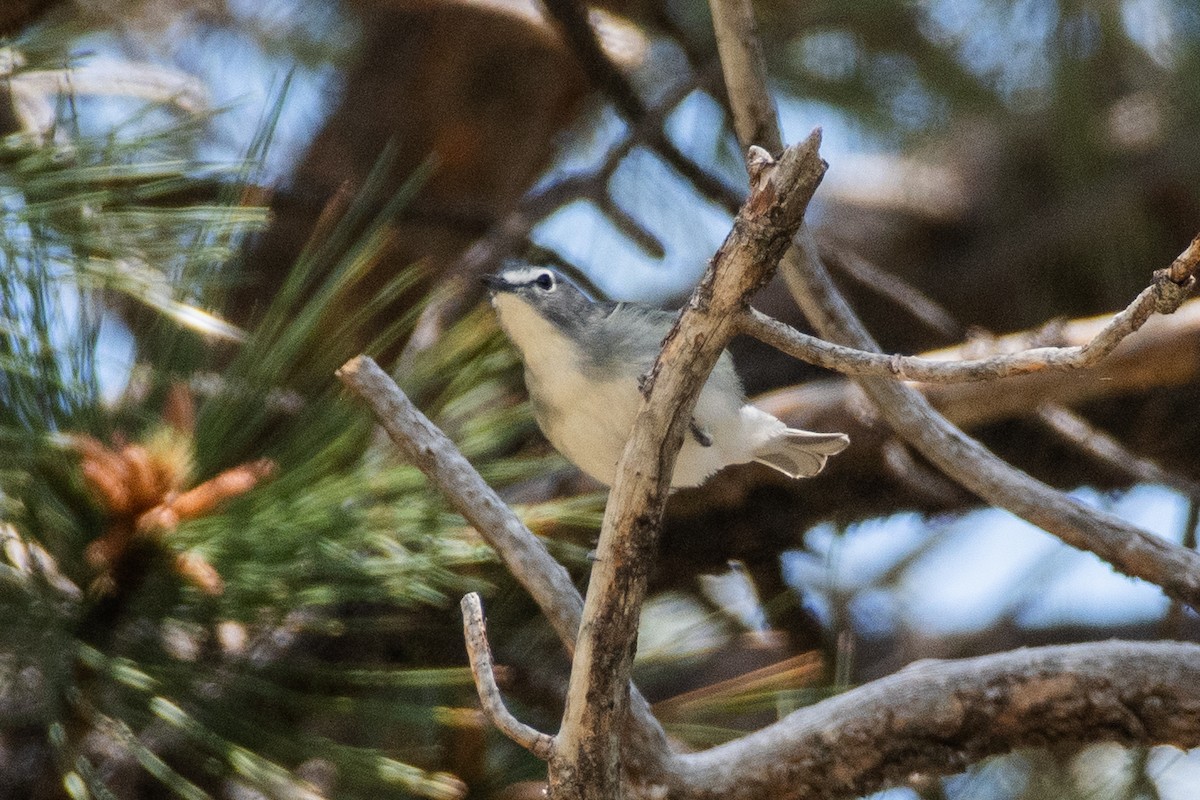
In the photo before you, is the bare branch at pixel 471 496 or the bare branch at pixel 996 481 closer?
the bare branch at pixel 471 496

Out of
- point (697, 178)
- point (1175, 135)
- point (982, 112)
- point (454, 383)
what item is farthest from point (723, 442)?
point (1175, 135)

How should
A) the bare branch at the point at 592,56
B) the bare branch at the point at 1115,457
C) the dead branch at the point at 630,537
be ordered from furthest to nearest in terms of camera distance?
the bare branch at the point at 592,56 → the bare branch at the point at 1115,457 → the dead branch at the point at 630,537

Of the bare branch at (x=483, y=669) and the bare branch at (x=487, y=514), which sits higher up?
the bare branch at (x=487, y=514)

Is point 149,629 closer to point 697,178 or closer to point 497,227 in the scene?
point 497,227

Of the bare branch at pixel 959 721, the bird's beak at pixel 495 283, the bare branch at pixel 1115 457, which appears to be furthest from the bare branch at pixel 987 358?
the bare branch at pixel 1115 457

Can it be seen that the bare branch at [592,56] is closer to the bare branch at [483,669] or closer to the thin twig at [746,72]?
the thin twig at [746,72]

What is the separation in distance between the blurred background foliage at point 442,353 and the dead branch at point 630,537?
1.58 ft

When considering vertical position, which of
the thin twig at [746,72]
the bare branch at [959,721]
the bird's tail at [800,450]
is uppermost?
the thin twig at [746,72]

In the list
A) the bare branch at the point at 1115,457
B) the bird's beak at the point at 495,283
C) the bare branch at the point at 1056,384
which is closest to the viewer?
the bird's beak at the point at 495,283

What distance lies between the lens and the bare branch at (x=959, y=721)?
1.66m

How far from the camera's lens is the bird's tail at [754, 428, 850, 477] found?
2303 millimetres

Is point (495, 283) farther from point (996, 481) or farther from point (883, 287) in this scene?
point (883, 287)

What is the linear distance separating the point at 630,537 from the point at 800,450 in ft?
3.24

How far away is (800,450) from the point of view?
2363 millimetres
